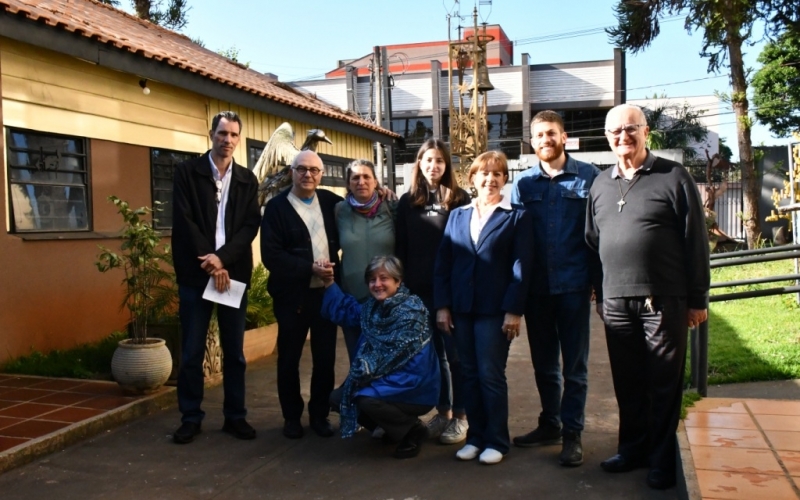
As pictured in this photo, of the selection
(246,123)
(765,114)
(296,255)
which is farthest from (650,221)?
(765,114)

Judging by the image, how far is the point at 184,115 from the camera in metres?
9.31

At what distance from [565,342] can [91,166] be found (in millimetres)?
5476

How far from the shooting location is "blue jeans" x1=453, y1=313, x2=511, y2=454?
436cm

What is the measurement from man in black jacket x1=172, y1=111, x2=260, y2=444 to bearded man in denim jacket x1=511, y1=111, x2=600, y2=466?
1.91 m

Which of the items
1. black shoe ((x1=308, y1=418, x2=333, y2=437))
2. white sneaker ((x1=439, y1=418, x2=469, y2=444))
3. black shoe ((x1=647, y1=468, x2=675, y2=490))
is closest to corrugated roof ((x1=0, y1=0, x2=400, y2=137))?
black shoe ((x1=308, y1=418, x2=333, y2=437))

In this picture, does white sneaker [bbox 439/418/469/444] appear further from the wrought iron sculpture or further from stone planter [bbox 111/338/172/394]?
the wrought iron sculpture

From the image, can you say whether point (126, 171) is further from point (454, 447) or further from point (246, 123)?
point (454, 447)

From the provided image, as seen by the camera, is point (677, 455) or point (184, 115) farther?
point (184, 115)

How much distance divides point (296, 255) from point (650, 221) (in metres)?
2.22

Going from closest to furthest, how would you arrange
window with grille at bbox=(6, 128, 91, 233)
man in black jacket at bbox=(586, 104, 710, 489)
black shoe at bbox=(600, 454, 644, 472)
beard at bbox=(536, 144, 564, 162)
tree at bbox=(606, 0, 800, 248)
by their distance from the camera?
man in black jacket at bbox=(586, 104, 710, 489)
black shoe at bbox=(600, 454, 644, 472)
beard at bbox=(536, 144, 564, 162)
window with grille at bbox=(6, 128, 91, 233)
tree at bbox=(606, 0, 800, 248)

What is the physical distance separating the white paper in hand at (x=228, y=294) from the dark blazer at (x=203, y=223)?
3.0 inches

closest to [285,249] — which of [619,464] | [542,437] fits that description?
[542,437]

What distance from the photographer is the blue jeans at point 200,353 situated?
4938 mm

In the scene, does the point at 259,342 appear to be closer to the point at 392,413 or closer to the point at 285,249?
the point at 285,249
